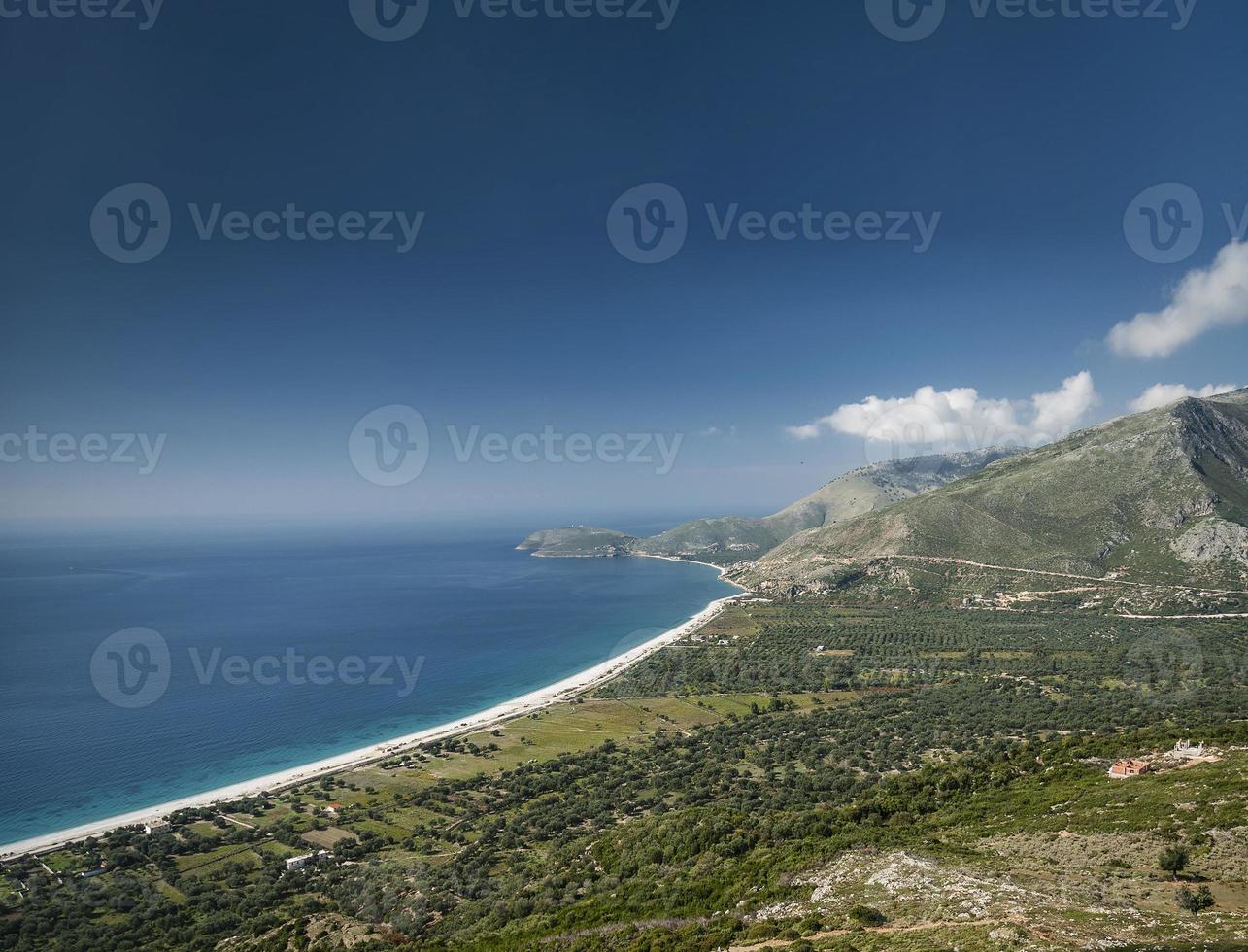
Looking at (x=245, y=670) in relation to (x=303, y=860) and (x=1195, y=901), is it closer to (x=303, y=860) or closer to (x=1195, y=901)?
(x=303, y=860)

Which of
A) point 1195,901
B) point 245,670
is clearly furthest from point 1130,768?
point 245,670

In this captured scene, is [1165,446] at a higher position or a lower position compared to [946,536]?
higher

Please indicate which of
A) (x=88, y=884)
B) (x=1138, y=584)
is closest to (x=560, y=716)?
(x=88, y=884)

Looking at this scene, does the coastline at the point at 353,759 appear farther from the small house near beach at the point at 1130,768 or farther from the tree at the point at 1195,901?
the tree at the point at 1195,901

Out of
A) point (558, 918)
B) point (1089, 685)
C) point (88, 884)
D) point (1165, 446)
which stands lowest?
point (1089, 685)

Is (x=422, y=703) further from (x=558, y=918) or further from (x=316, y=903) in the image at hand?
(x=558, y=918)

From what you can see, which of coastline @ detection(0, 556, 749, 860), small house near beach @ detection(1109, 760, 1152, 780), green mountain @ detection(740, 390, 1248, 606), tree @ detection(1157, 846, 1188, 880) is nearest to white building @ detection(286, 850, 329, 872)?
coastline @ detection(0, 556, 749, 860)

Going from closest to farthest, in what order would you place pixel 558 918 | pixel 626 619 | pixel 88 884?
pixel 558 918 → pixel 88 884 → pixel 626 619
